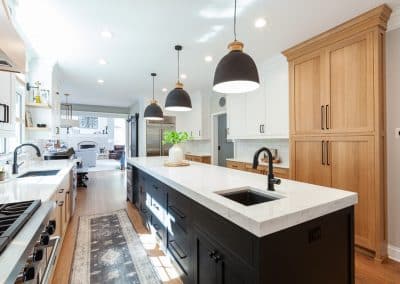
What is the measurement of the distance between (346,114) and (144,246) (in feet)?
9.36

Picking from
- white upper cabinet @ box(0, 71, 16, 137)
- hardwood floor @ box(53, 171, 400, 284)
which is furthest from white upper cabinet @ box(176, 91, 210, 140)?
white upper cabinet @ box(0, 71, 16, 137)

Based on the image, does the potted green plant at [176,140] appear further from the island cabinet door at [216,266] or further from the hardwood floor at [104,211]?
the island cabinet door at [216,266]

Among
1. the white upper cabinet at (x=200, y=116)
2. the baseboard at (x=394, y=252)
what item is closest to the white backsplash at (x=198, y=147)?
the white upper cabinet at (x=200, y=116)

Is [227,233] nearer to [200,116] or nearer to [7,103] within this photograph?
[7,103]

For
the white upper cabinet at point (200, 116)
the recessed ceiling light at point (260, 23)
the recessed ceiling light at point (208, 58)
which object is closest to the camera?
the recessed ceiling light at point (260, 23)

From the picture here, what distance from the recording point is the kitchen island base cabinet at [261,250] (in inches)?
40.2

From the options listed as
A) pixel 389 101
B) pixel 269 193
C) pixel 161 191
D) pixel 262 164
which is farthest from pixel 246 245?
pixel 262 164

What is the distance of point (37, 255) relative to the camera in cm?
97

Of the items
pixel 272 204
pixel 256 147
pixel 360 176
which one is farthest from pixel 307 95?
pixel 272 204

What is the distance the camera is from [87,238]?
272 centimetres

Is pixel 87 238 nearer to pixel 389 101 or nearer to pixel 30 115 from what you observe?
pixel 30 115

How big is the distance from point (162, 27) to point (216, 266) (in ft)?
8.72

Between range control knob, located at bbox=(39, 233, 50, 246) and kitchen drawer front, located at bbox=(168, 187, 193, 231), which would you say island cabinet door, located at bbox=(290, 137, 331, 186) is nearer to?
kitchen drawer front, located at bbox=(168, 187, 193, 231)

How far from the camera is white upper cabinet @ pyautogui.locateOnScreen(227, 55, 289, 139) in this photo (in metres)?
3.44
